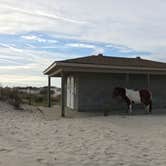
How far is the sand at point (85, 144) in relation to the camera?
8.03 m

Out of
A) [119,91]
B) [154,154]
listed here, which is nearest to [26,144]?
[154,154]

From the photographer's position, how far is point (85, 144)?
1025 centimetres

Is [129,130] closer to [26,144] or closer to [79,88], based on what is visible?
[26,144]

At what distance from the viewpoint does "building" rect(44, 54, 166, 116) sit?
63.3 feet

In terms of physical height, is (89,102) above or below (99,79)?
below

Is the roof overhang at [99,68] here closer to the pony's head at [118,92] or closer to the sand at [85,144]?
the pony's head at [118,92]

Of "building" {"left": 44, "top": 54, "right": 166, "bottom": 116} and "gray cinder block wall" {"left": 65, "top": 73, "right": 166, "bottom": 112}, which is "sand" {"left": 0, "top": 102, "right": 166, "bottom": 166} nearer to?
"building" {"left": 44, "top": 54, "right": 166, "bottom": 116}

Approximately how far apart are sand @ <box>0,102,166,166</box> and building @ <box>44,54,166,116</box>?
13.8ft

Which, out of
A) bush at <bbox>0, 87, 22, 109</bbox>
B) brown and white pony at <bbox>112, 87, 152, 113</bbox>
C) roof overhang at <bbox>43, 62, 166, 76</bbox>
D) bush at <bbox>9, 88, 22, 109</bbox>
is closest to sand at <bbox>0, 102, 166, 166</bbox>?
roof overhang at <bbox>43, 62, 166, 76</bbox>

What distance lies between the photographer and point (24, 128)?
1373 centimetres

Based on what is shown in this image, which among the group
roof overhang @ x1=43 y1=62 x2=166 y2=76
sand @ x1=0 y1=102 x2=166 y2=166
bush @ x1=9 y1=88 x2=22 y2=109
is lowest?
sand @ x1=0 y1=102 x2=166 y2=166

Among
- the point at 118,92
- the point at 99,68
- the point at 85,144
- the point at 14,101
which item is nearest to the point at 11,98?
the point at 14,101

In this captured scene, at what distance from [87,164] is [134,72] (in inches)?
510

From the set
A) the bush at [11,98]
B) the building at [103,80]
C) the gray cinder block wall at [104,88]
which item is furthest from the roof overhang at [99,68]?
the bush at [11,98]
